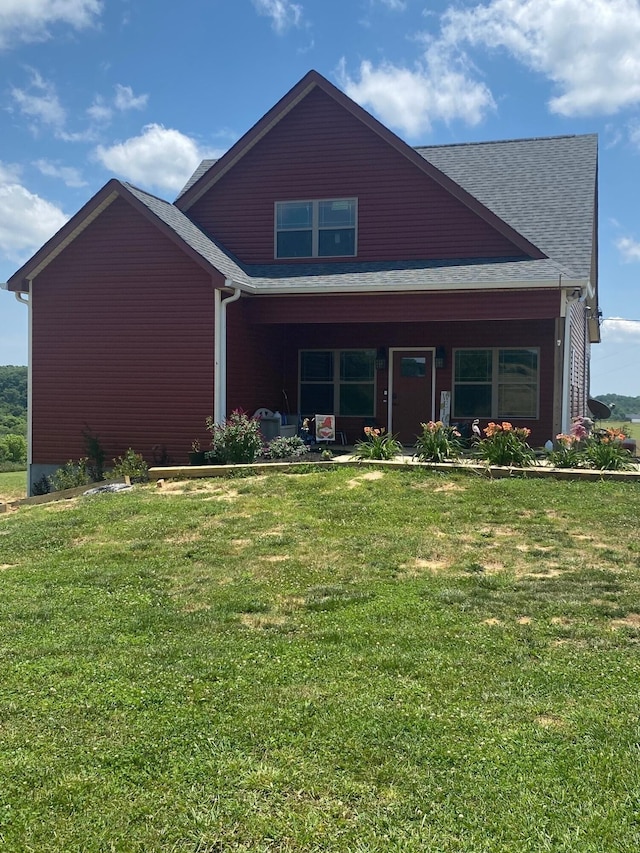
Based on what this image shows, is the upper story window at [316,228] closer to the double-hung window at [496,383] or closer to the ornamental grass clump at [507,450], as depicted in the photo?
the double-hung window at [496,383]

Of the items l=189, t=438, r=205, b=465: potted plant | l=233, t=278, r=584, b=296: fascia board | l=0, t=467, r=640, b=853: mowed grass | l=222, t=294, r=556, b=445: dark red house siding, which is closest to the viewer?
l=0, t=467, r=640, b=853: mowed grass

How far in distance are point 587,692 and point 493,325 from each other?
1150 cm

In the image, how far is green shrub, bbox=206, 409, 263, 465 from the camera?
36.0 feet

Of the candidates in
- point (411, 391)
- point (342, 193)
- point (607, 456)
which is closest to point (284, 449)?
point (411, 391)

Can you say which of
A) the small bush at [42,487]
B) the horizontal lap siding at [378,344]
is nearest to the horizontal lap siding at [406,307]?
the horizontal lap siding at [378,344]

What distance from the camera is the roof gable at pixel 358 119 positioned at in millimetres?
12953

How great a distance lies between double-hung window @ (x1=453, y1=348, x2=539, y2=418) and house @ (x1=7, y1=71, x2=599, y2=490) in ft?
0.10

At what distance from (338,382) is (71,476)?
5.99m

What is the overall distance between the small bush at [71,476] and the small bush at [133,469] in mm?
607

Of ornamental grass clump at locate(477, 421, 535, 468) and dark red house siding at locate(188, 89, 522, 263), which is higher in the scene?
dark red house siding at locate(188, 89, 522, 263)

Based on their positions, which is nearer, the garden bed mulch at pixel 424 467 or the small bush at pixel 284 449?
the garden bed mulch at pixel 424 467

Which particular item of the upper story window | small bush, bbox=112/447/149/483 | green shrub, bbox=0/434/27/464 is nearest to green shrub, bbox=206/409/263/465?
small bush, bbox=112/447/149/483

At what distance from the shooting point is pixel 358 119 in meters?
13.9

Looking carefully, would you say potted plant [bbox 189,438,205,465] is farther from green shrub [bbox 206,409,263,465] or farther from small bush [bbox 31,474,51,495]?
small bush [bbox 31,474,51,495]
